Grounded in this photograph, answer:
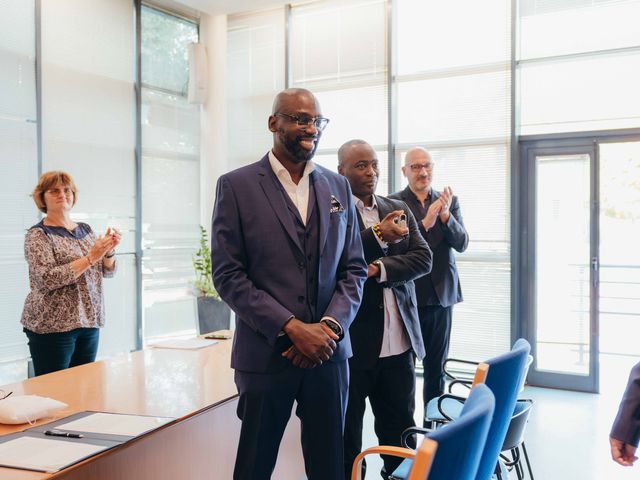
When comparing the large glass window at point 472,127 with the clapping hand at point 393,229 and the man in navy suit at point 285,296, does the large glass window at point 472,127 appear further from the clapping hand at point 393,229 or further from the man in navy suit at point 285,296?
the man in navy suit at point 285,296

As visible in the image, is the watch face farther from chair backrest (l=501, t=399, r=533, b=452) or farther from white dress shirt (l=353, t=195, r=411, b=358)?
chair backrest (l=501, t=399, r=533, b=452)

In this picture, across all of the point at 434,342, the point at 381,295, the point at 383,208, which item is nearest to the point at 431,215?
the point at 434,342

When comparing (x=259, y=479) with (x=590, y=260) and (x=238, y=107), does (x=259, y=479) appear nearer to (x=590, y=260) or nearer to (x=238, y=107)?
(x=590, y=260)

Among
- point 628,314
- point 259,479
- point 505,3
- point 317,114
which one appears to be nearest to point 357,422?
point 259,479

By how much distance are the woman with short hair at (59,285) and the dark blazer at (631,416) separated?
2497 mm

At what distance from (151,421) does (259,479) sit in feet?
1.21

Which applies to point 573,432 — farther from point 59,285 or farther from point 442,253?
point 59,285

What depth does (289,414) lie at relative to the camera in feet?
5.81

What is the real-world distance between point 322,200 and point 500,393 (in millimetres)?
790

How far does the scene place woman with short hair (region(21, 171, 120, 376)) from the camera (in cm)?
302

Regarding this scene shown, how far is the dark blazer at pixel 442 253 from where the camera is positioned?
3418mm

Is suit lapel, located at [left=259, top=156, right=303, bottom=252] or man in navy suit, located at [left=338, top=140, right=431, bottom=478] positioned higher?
suit lapel, located at [left=259, top=156, right=303, bottom=252]

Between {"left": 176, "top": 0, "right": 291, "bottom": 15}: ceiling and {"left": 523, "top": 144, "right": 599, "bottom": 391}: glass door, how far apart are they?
2941mm

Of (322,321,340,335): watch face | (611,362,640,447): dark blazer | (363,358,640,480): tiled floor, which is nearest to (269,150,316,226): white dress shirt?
(322,321,340,335): watch face
